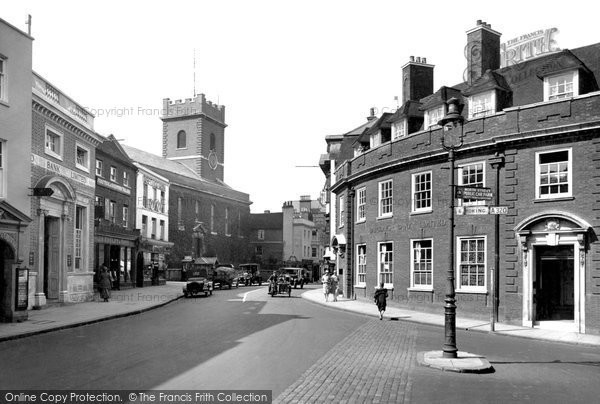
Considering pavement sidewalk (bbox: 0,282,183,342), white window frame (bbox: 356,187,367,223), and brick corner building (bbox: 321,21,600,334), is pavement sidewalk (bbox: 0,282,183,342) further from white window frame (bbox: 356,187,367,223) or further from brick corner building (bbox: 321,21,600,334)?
brick corner building (bbox: 321,21,600,334)

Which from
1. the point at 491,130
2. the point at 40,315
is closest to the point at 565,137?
the point at 491,130

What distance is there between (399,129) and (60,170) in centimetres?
1572

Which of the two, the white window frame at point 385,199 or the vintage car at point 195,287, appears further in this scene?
the vintage car at point 195,287

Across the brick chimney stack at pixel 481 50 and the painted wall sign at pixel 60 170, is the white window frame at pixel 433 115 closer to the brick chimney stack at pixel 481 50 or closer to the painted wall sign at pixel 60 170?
the brick chimney stack at pixel 481 50

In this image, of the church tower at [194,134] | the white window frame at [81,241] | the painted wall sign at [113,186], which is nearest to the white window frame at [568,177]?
the white window frame at [81,241]

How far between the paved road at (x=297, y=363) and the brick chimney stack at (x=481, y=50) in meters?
13.9

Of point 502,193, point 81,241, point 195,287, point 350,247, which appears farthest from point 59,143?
point 502,193

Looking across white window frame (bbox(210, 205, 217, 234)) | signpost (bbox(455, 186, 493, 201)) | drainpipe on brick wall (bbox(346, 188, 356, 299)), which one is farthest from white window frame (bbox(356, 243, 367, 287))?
white window frame (bbox(210, 205, 217, 234))

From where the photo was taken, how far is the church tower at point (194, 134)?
78438 millimetres

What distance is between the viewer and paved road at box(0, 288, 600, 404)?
29.0 ft

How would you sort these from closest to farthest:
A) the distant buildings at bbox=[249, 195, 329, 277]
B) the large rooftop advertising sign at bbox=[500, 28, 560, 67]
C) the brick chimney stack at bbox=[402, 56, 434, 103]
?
the large rooftop advertising sign at bbox=[500, 28, 560, 67] → the brick chimney stack at bbox=[402, 56, 434, 103] → the distant buildings at bbox=[249, 195, 329, 277]

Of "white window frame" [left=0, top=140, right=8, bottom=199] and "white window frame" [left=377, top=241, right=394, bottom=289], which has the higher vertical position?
"white window frame" [left=0, top=140, right=8, bottom=199]

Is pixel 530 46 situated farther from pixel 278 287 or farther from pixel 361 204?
pixel 278 287

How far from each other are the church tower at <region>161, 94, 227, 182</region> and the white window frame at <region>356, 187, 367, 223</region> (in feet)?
163
